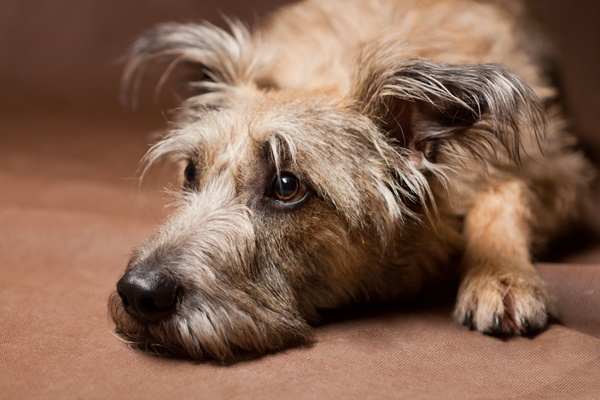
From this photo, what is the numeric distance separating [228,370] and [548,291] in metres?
1.24

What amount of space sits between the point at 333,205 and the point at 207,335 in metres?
0.60

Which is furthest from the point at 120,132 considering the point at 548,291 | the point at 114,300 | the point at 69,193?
the point at 548,291

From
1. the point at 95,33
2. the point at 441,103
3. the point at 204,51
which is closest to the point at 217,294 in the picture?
the point at 441,103

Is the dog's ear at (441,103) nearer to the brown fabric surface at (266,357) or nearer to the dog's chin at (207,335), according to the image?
the brown fabric surface at (266,357)

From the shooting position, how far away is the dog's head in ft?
7.38

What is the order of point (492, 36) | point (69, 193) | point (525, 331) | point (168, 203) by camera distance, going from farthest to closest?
point (69, 193) < point (492, 36) < point (168, 203) < point (525, 331)

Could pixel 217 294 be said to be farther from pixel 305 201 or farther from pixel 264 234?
pixel 305 201

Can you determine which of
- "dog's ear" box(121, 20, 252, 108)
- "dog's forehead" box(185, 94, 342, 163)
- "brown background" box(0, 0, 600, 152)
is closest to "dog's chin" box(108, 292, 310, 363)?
"dog's forehead" box(185, 94, 342, 163)

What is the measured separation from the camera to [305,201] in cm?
247

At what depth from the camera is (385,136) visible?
2602 millimetres

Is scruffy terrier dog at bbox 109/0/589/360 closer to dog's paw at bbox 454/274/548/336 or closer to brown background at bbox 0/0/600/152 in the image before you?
dog's paw at bbox 454/274/548/336

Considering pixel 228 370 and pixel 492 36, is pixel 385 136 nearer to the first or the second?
pixel 228 370

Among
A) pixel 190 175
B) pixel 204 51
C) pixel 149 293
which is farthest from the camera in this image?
pixel 204 51

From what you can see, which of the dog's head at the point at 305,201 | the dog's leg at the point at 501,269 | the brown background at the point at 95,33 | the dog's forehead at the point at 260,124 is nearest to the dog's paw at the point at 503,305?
the dog's leg at the point at 501,269
